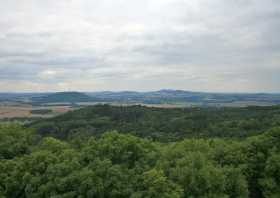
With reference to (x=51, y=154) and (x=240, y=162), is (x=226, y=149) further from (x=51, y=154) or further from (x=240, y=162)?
(x=51, y=154)

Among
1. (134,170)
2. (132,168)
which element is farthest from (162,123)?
(134,170)

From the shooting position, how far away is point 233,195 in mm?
34781

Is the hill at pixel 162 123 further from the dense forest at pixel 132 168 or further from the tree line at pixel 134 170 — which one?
the dense forest at pixel 132 168

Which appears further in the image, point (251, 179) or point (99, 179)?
point (251, 179)

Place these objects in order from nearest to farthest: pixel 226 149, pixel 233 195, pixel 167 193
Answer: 1. pixel 167 193
2. pixel 233 195
3. pixel 226 149

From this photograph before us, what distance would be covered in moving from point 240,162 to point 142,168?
41.1 ft

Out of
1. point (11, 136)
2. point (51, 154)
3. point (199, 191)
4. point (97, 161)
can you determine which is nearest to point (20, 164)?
point (51, 154)

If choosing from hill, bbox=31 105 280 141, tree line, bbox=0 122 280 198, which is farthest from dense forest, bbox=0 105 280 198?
hill, bbox=31 105 280 141

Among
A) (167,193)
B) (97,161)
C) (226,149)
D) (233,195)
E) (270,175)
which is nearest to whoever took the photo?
(167,193)

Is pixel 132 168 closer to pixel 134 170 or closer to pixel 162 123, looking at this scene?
pixel 134 170

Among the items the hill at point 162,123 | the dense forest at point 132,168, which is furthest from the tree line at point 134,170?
the hill at point 162,123

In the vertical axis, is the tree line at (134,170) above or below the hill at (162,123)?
above

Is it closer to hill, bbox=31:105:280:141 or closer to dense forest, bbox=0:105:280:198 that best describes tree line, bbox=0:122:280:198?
dense forest, bbox=0:105:280:198

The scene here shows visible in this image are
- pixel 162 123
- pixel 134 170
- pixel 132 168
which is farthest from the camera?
pixel 162 123
